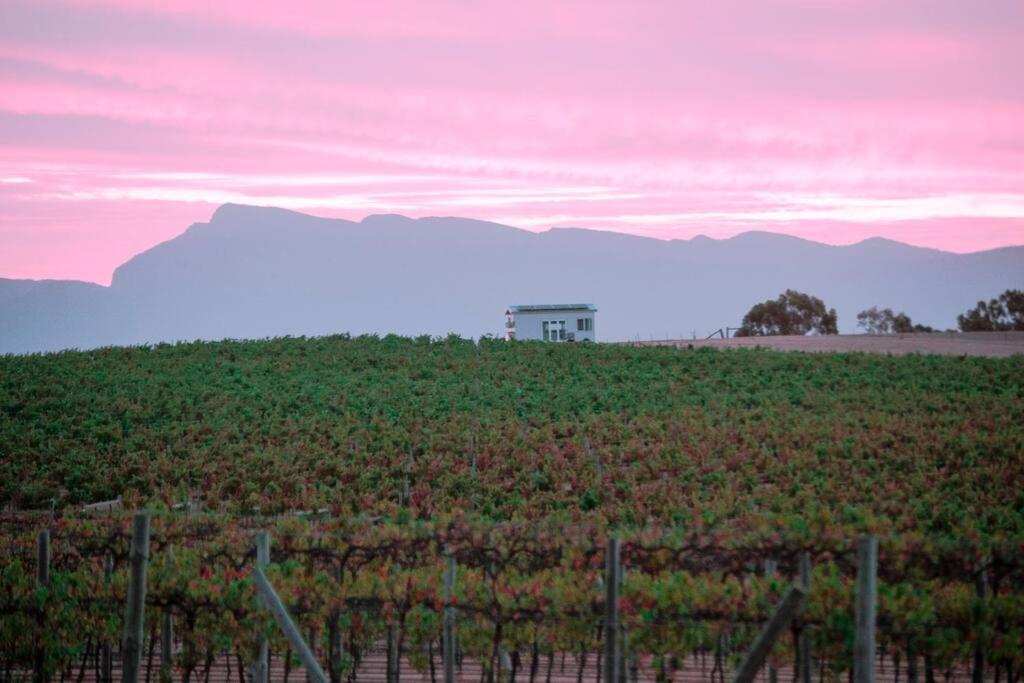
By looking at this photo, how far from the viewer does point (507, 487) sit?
25.3 m

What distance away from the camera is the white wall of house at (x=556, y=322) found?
71.7 m

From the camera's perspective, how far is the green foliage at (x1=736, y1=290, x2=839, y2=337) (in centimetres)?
10481

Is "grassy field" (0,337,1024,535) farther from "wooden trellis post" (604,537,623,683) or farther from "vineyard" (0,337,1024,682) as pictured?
"wooden trellis post" (604,537,623,683)

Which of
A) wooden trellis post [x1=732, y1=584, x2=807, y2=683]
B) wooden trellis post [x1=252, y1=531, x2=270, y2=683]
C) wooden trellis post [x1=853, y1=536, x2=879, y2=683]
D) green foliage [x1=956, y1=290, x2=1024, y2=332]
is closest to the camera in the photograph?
wooden trellis post [x1=732, y1=584, x2=807, y2=683]

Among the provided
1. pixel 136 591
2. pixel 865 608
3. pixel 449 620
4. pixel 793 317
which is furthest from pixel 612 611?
pixel 793 317

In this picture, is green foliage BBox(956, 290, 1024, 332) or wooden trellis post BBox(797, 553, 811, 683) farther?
green foliage BBox(956, 290, 1024, 332)

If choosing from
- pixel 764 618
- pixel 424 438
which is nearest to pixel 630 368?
pixel 424 438

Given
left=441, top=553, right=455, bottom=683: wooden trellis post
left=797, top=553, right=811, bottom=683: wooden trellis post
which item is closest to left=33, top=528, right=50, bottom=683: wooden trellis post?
left=441, top=553, right=455, bottom=683: wooden trellis post

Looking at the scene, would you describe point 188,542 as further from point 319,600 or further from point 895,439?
point 895,439

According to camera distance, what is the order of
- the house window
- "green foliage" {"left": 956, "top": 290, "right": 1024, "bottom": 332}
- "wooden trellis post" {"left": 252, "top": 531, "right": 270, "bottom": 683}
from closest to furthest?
"wooden trellis post" {"left": 252, "top": 531, "right": 270, "bottom": 683} → the house window → "green foliage" {"left": 956, "top": 290, "right": 1024, "bottom": 332}

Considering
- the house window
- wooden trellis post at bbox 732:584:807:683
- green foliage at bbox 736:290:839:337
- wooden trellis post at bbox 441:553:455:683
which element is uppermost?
green foliage at bbox 736:290:839:337

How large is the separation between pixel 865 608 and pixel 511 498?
15108mm

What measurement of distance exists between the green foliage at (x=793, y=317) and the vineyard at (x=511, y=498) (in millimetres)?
54052

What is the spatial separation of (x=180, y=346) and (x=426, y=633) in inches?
1803
